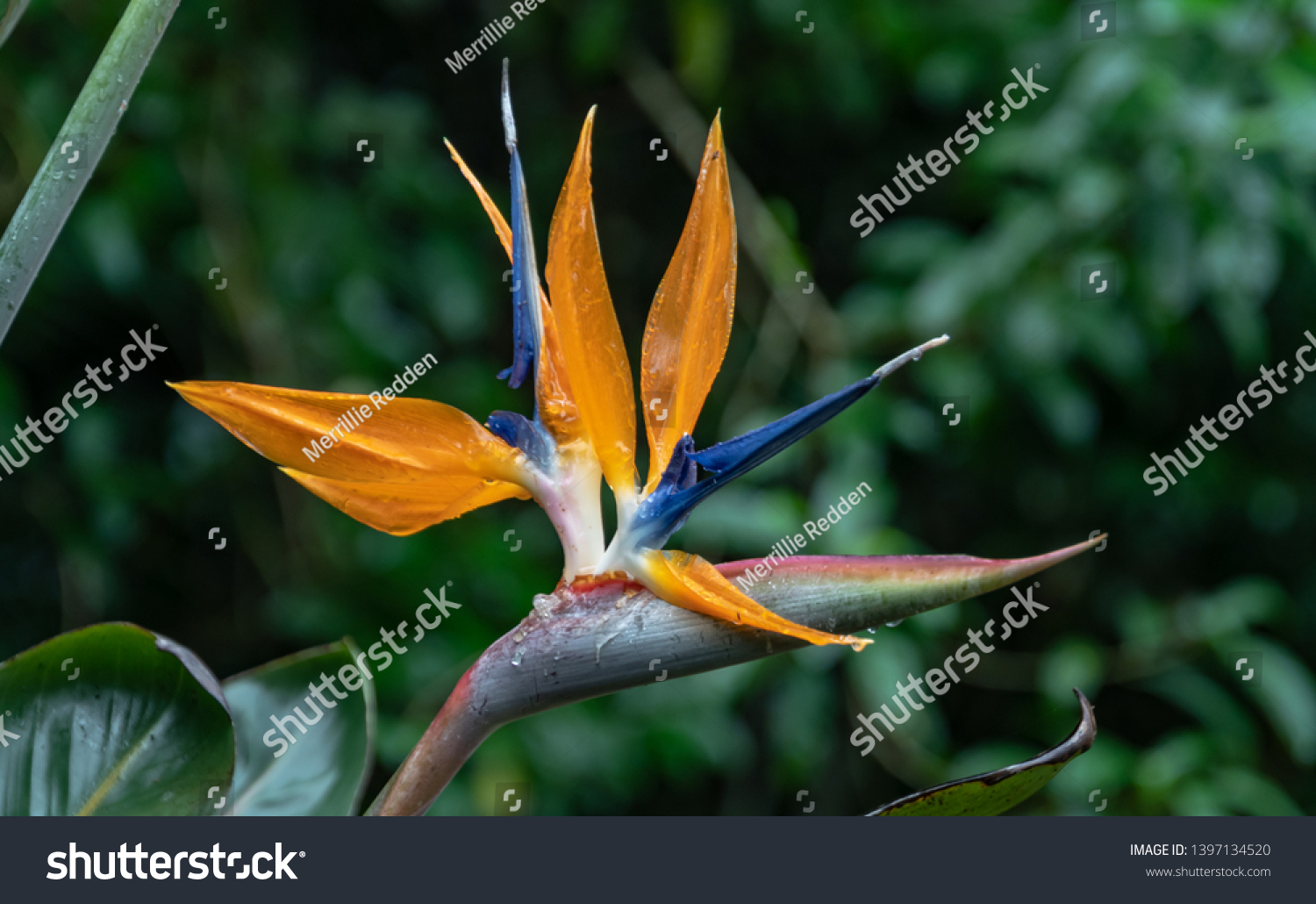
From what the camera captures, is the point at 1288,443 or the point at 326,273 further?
the point at 1288,443

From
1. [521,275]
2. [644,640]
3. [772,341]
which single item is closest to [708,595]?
[644,640]

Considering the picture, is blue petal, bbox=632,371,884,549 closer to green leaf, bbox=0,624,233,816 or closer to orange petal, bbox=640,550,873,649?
orange petal, bbox=640,550,873,649

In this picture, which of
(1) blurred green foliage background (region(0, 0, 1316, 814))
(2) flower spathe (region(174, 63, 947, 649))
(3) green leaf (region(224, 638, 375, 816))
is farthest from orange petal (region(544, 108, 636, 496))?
(1) blurred green foliage background (region(0, 0, 1316, 814))

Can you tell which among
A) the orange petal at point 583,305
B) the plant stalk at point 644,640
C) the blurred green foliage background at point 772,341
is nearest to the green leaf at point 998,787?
the plant stalk at point 644,640

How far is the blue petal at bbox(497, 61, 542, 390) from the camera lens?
1.14 ft

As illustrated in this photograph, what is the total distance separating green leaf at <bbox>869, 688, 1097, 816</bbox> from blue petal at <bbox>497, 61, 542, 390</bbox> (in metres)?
0.19

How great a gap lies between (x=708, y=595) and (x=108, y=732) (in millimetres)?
201

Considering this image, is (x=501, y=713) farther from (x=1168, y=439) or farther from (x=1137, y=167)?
(x=1168, y=439)

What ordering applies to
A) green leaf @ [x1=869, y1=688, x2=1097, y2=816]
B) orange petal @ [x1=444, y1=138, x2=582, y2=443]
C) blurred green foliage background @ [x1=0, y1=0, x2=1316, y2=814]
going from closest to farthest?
1. green leaf @ [x1=869, y1=688, x2=1097, y2=816]
2. orange petal @ [x1=444, y1=138, x2=582, y2=443]
3. blurred green foliage background @ [x1=0, y1=0, x2=1316, y2=814]

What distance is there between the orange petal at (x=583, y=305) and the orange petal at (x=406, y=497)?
5cm

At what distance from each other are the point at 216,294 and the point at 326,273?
119mm

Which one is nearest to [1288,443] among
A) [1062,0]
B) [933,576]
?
[1062,0]

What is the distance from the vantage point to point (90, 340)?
1.17 meters

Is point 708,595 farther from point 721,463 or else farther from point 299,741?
point 299,741
